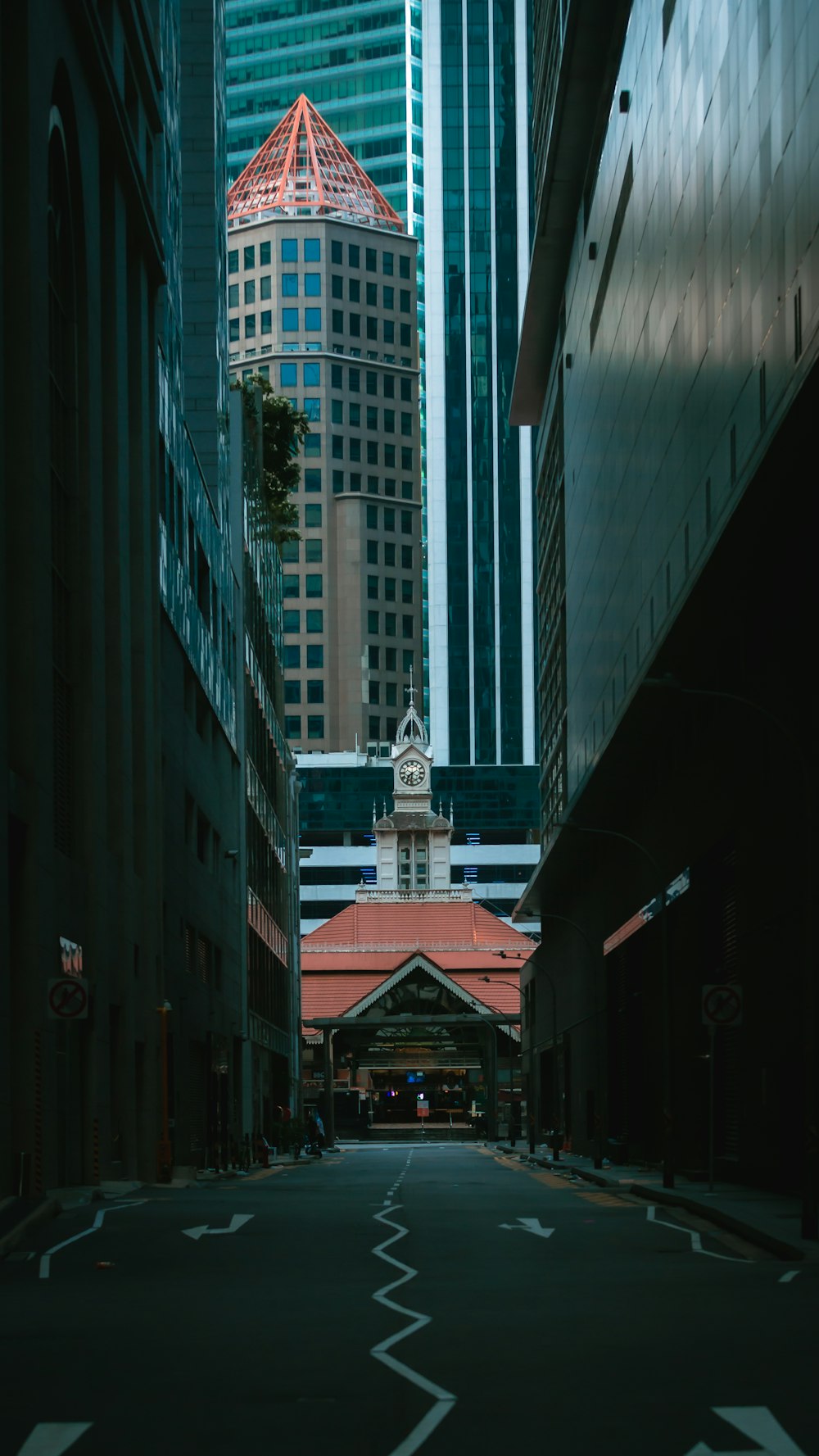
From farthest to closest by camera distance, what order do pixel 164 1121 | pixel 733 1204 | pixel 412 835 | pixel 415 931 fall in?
pixel 412 835, pixel 415 931, pixel 164 1121, pixel 733 1204

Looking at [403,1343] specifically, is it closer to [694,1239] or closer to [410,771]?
[694,1239]

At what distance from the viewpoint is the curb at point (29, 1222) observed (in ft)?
68.5

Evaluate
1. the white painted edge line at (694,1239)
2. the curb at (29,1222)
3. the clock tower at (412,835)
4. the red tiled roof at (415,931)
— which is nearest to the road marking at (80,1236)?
the curb at (29,1222)

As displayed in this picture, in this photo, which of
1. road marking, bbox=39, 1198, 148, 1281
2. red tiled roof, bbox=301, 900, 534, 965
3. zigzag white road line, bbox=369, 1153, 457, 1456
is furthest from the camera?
red tiled roof, bbox=301, 900, 534, 965

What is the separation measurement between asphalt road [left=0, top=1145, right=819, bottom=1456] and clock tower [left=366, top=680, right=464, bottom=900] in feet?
453

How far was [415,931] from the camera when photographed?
135m

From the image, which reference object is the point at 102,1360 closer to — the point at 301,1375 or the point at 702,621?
the point at 301,1375


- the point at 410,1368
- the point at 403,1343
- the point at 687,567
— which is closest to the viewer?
the point at 410,1368

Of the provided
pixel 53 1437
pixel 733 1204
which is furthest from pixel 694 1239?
pixel 53 1437

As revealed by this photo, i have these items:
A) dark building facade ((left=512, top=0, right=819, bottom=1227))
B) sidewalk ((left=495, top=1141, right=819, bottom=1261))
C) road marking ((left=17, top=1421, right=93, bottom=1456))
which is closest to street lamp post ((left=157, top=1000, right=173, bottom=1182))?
sidewalk ((left=495, top=1141, right=819, bottom=1261))

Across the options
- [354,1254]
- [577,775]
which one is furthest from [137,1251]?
[577,775]

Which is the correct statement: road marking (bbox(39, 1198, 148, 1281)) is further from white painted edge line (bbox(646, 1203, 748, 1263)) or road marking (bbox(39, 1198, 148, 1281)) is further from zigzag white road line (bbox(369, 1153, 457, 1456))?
white painted edge line (bbox(646, 1203, 748, 1263))

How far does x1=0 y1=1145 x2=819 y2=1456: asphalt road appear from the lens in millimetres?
9797

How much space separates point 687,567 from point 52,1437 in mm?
34949
